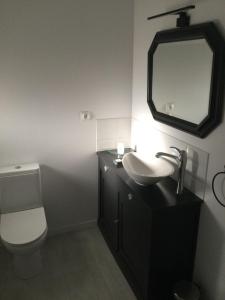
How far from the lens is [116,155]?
8.74 ft

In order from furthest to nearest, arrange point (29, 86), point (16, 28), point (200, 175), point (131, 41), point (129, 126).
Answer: point (129, 126) → point (131, 41) → point (29, 86) → point (16, 28) → point (200, 175)

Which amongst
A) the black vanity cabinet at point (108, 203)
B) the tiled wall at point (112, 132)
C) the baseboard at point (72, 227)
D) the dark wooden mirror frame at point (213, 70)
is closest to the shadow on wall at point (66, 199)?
the baseboard at point (72, 227)

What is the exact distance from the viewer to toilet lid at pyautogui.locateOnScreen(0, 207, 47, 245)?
214cm

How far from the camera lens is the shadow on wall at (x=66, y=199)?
2.72 metres

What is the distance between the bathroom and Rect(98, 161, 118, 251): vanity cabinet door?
0.43ft

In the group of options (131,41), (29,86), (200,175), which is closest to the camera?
(200,175)

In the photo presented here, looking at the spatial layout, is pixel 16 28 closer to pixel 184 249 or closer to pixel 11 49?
pixel 11 49

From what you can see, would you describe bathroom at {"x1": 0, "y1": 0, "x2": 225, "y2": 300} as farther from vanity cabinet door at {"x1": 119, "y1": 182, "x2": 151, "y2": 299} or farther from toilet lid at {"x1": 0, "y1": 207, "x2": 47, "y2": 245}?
toilet lid at {"x1": 0, "y1": 207, "x2": 47, "y2": 245}

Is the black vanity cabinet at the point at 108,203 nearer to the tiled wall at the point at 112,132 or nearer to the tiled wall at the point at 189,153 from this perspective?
the tiled wall at the point at 112,132

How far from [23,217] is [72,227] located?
0.67 metres

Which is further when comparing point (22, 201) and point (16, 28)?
point (22, 201)

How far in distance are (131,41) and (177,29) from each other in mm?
821

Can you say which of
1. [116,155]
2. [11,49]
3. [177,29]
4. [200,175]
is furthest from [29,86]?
[200,175]

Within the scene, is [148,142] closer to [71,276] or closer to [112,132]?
[112,132]
